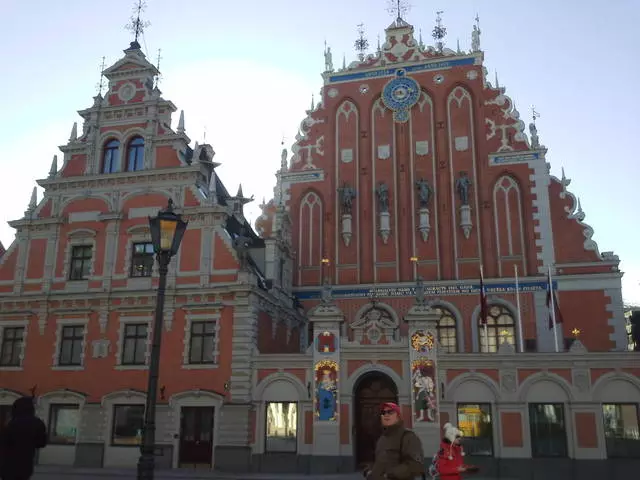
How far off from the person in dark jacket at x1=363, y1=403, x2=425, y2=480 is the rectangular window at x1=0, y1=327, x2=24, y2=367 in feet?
78.0

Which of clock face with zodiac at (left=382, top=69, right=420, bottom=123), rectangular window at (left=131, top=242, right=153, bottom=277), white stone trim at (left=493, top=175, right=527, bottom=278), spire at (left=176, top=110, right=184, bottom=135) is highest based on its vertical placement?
clock face with zodiac at (left=382, top=69, right=420, bottom=123)

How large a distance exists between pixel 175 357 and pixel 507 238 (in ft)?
50.4

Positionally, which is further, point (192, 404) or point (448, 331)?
point (448, 331)

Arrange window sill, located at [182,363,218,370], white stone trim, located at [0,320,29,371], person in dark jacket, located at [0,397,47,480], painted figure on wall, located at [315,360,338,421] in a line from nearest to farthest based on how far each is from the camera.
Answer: person in dark jacket, located at [0,397,47,480]
painted figure on wall, located at [315,360,338,421]
window sill, located at [182,363,218,370]
white stone trim, located at [0,320,29,371]

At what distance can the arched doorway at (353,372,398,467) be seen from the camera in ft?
77.0

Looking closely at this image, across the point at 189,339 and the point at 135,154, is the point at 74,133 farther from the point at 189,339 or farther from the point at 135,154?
the point at 189,339

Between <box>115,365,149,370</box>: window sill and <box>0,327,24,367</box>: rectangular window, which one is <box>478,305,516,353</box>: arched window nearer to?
<box>115,365,149,370</box>: window sill

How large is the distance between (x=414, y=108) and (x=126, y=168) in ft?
46.2

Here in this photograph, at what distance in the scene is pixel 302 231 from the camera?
102 ft

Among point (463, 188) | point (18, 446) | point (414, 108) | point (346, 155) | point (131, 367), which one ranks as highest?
point (414, 108)

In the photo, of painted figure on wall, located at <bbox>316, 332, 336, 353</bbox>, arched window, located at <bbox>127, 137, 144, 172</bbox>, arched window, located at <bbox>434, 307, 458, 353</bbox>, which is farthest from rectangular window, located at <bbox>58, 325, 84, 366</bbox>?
arched window, located at <bbox>434, 307, 458, 353</bbox>

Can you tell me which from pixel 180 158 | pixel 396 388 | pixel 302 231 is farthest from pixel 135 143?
pixel 396 388

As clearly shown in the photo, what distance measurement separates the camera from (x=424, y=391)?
73.8 feet

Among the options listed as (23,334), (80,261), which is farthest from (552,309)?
(23,334)
